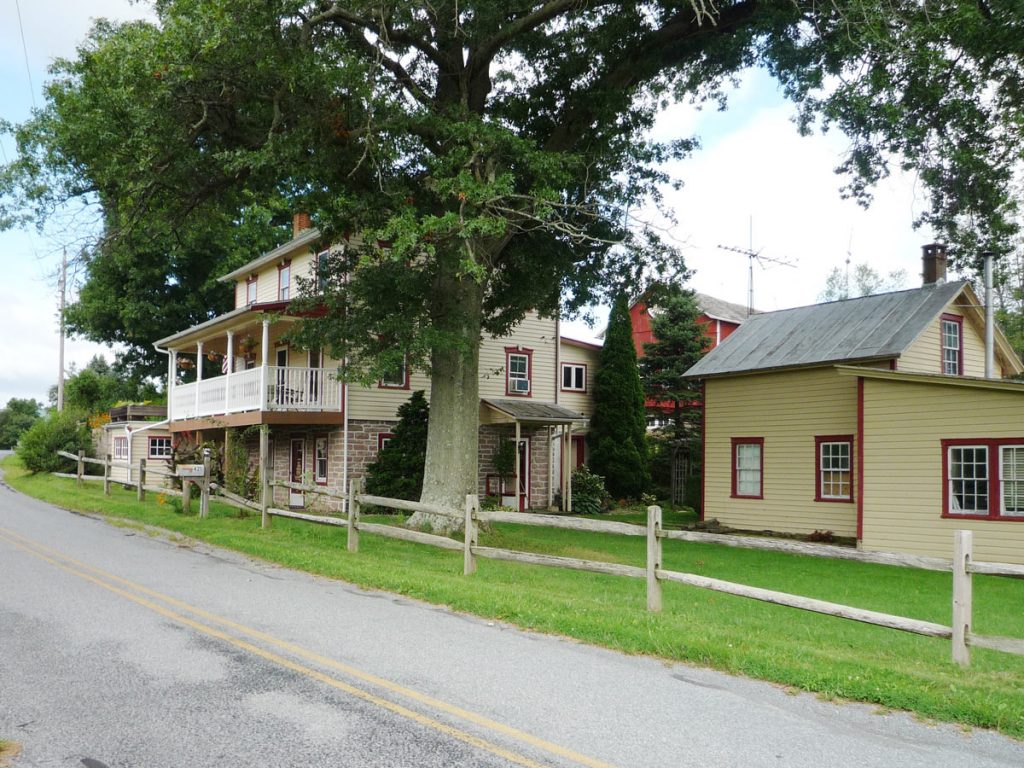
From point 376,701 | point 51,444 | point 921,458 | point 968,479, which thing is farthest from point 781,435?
point 51,444

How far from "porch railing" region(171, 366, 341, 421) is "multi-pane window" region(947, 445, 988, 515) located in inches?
598

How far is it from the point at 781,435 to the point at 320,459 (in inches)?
532

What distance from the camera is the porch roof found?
2334cm

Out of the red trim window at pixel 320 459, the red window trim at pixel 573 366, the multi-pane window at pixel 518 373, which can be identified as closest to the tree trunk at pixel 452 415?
the red trim window at pixel 320 459

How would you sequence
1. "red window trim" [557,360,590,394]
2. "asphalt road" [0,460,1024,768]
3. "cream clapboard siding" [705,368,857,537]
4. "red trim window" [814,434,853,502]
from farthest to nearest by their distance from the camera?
1. "red window trim" [557,360,590,394]
2. "cream clapboard siding" [705,368,857,537]
3. "red trim window" [814,434,853,502]
4. "asphalt road" [0,460,1024,768]

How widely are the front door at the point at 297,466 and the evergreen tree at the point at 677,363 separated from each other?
14580 millimetres

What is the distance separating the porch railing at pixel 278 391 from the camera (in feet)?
78.4

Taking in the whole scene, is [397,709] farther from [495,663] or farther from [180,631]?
[180,631]

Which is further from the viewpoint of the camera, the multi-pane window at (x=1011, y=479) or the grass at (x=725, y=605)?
Result: the multi-pane window at (x=1011, y=479)

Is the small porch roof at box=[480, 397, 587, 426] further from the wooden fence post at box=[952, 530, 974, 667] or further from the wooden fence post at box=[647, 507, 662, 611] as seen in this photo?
the wooden fence post at box=[952, 530, 974, 667]

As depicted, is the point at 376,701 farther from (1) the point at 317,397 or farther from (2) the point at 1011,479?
(1) the point at 317,397

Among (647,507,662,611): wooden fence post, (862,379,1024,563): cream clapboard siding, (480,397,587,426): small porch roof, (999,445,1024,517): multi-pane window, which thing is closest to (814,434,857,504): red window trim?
(862,379,1024,563): cream clapboard siding

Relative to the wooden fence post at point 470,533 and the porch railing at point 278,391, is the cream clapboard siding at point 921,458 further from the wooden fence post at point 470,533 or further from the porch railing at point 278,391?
the porch railing at point 278,391

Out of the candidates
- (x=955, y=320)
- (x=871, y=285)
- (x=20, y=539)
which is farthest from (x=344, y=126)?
(x=871, y=285)
